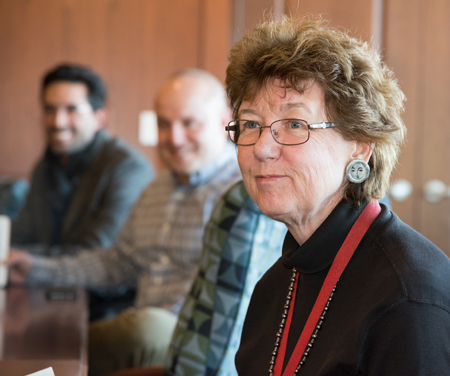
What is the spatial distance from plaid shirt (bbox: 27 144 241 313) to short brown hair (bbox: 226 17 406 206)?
107 centimetres

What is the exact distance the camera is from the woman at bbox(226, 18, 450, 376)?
0.86m

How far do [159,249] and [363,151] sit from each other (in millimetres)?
1393

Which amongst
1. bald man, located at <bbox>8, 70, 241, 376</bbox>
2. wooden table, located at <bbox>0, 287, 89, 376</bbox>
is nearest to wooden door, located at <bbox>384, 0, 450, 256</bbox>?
bald man, located at <bbox>8, 70, 241, 376</bbox>

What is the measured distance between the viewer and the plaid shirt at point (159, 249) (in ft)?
7.12

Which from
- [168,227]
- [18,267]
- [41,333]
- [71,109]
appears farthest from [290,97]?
[71,109]

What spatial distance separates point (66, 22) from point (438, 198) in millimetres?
2904

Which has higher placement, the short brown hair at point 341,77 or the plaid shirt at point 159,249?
the short brown hair at point 341,77

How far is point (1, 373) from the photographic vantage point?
3.69ft

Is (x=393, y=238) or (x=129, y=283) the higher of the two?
(x=393, y=238)

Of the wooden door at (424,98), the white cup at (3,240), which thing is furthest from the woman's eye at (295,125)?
the wooden door at (424,98)

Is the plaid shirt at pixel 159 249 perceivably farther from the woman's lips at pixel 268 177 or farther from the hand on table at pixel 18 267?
the woman's lips at pixel 268 177

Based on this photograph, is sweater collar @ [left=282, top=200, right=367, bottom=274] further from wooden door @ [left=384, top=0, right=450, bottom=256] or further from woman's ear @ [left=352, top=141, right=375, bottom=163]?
wooden door @ [left=384, top=0, right=450, bottom=256]

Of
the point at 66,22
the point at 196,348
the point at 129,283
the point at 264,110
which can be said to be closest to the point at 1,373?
the point at 196,348

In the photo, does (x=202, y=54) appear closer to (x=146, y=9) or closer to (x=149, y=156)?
(x=146, y=9)
